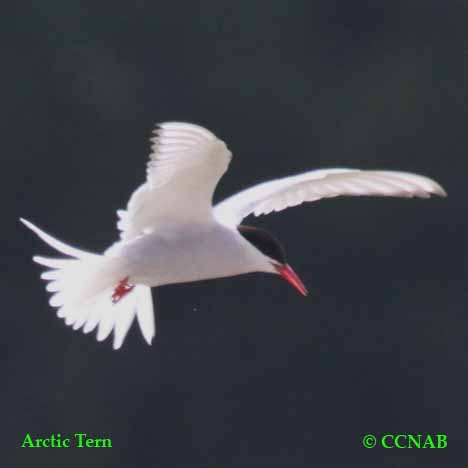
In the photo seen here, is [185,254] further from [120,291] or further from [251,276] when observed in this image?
[251,276]

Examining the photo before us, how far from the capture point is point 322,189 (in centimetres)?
823

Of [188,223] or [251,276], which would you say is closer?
[188,223]

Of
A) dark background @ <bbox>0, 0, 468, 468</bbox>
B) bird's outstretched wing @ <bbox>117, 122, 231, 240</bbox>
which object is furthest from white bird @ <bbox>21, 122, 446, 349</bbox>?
dark background @ <bbox>0, 0, 468, 468</bbox>

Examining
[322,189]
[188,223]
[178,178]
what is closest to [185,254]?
[188,223]

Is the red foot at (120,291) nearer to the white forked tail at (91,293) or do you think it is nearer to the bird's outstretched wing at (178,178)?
the white forked tail at (91,293)

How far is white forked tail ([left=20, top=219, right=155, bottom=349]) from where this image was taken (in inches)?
329

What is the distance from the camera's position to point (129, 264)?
8156mm

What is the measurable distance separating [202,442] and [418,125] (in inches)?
89.7

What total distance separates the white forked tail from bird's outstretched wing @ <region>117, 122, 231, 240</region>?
199 mm

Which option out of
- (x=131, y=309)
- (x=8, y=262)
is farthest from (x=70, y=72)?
(x=131, y=309)

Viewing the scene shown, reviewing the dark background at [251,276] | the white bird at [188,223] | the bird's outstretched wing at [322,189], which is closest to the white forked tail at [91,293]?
the white bird at [188,223]

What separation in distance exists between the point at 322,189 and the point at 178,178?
71 cm

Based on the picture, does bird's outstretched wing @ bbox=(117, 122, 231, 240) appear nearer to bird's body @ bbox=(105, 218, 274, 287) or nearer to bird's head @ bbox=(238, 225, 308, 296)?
bird's body @ bbox=(105, 218, 274, 287)

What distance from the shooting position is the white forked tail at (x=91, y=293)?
8.36m
